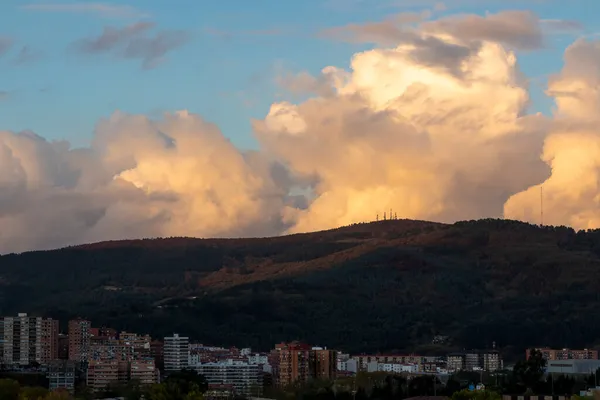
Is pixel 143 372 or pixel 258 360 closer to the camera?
pixel 143 372

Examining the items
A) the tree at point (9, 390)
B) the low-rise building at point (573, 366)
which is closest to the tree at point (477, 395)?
the tree at point (9, 390)

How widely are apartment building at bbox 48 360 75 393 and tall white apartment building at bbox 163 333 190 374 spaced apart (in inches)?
931

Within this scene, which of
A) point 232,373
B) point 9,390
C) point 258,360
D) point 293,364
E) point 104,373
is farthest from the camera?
point 258,360

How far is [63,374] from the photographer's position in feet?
528

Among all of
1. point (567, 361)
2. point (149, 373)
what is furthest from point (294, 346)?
point (567, 361)

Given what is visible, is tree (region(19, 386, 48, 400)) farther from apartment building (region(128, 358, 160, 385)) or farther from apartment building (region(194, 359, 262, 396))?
apartment building (region(194, 359, 262, 396))

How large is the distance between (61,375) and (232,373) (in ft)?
81.7

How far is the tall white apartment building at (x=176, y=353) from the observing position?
19038cm

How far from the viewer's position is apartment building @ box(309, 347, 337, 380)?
16996 cm

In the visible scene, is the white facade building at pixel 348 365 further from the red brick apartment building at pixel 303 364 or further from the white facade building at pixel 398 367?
the red brick apartment building at pixel 303 364

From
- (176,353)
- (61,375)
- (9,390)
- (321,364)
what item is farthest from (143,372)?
(9,390)

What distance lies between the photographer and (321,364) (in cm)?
17162

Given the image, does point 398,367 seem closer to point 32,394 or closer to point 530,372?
point 530,372

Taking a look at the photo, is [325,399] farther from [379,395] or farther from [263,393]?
[263,393]
